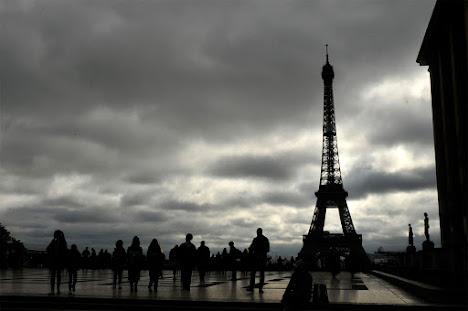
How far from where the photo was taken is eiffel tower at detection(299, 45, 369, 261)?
2726 inches

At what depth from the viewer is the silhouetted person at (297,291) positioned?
710cm

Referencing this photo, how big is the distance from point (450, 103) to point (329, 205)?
45590 mm

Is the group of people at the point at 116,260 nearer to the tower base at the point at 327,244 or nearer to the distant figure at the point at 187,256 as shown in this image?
the distant figure at the point at 187,256

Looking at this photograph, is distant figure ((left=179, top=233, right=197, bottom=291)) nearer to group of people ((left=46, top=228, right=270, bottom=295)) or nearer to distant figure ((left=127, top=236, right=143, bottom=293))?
group of people ((left=46, top=228, right=270, bottom=295))

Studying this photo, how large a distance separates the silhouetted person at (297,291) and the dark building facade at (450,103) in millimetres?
19188

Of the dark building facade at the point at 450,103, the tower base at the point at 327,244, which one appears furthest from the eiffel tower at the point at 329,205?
the dark building facade at the point at 450,103

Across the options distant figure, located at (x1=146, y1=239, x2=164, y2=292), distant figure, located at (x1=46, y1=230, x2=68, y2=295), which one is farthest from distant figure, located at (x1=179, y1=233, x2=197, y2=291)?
distant figure, located at (x1=46, y1=230, x2=68, y2=295)

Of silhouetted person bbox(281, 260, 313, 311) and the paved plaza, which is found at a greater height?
silhouetted person bbox(281, 260, 313, 311)

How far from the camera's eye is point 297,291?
7.14m

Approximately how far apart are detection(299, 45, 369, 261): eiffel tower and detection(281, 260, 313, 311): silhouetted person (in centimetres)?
5463

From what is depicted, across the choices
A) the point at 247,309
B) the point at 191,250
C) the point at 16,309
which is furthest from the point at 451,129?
the point at 16,309

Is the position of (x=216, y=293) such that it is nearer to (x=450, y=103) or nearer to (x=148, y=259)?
(x=148, y=259)

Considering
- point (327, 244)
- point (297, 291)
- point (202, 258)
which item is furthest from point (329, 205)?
point (297, 291)

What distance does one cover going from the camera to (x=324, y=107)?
3292 inches
